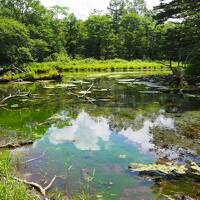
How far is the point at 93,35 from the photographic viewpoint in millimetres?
77125

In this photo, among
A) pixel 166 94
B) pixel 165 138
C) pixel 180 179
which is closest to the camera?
pixel 180 179

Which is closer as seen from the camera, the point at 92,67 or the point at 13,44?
the point at 13,44

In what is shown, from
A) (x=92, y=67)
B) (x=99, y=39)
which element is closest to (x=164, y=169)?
(x=92, y=67)

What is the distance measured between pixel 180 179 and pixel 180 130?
6.00 metres

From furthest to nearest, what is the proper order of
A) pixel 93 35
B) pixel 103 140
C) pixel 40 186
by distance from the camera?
pixel 93 35 → pixel 103 140 → pixel 40 186

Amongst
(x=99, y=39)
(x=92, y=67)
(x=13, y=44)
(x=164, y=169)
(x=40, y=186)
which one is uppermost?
(x=99, y=39)

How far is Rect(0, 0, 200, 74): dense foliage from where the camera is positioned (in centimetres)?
3441

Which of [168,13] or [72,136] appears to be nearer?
[72,136]

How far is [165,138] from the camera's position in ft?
47.2

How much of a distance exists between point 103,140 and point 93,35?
6465 centimetres

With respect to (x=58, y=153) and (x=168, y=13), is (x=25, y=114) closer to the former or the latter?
(x=58, y=153)

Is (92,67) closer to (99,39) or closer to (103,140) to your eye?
(99,39)

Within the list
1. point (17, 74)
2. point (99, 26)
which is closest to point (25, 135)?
point (17, 74)

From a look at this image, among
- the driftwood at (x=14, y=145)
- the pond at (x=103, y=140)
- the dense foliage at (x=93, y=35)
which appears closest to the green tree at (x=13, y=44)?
the dense foliage at (x=93, y=35)
